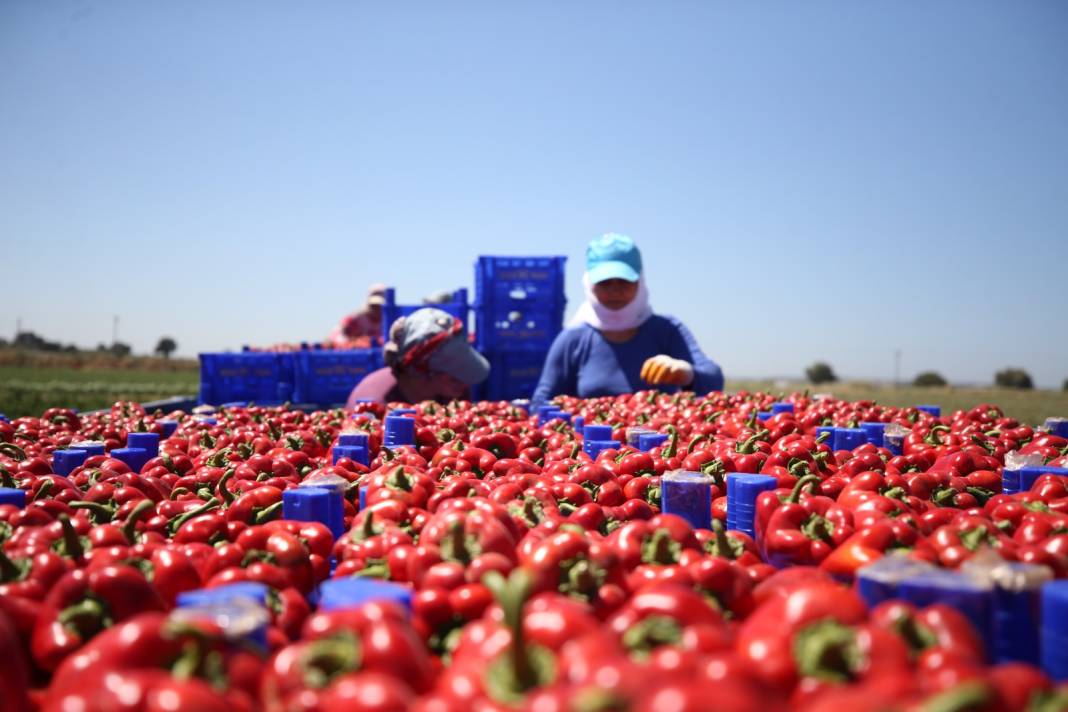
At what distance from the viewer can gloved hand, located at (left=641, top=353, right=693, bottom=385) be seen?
22.9ft

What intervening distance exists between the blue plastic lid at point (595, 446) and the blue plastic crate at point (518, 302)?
5424mm

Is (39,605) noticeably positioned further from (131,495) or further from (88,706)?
(131,495)

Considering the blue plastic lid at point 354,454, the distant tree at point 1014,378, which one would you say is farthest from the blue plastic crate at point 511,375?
the distant tree at point 1014,378

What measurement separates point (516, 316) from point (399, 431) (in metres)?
5.56

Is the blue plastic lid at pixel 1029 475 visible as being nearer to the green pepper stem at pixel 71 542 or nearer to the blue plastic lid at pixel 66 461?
the green pepper stem at pixel 71 542

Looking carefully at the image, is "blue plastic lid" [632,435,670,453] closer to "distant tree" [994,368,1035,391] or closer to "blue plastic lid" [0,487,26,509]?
"blue plastic lid" [0,487,26,509]

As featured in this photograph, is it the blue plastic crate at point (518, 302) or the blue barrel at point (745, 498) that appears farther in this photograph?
the blue plastic crate at point (518, 302)

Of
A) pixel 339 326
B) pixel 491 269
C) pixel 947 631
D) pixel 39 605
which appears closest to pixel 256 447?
pixel 39 605

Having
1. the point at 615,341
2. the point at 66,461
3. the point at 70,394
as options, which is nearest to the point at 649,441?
the point at 66,461

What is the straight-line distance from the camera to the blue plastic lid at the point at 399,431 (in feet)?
13.6

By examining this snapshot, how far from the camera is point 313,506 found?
271 cm

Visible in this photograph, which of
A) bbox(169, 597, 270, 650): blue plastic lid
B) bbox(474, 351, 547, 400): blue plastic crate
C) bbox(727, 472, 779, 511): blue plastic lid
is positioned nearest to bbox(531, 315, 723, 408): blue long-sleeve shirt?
bbox(474, 351, 547, 400): blue plastic crate

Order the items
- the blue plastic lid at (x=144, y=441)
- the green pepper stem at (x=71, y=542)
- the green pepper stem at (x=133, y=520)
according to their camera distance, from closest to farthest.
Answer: the green pepper stem at (x=71, y=542) → the green pepper stem at (x=133, y=520) → the blue plastic lid at (x=144, y=441)

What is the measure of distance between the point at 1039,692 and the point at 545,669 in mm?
830
